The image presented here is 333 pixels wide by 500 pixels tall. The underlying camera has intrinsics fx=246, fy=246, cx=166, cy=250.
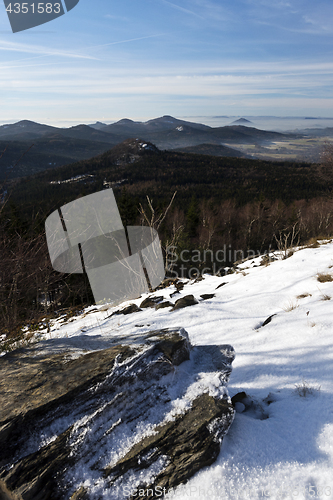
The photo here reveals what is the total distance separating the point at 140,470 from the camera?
1.62 m

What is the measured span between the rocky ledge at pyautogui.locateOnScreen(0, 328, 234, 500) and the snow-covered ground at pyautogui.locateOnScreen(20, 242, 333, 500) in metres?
0.18

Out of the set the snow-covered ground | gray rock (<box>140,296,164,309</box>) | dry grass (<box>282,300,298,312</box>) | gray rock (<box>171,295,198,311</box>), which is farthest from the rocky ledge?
gray rock (<box>140,296,164,309</box>)

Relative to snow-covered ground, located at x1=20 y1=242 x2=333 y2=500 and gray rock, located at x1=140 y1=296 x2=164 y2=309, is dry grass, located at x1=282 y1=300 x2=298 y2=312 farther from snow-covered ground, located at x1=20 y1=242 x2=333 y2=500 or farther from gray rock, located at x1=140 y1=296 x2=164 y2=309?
gray rock, located at x1=140 y1=296 x2=164 y2=309

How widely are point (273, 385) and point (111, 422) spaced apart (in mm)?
1568

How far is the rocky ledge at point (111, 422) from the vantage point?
1568 millimetres

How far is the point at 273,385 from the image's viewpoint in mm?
2408

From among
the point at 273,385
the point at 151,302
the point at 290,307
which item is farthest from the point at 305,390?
the point at 151,302

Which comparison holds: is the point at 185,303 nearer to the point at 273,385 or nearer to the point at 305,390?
the point at 273,385

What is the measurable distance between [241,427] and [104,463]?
101cm

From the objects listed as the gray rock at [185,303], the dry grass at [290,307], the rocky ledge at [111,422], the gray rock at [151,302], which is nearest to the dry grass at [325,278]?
the dry grass at [290,307]

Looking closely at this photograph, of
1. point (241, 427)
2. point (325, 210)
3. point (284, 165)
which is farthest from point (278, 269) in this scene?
point (284, 165)

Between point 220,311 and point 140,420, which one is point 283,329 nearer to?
point 220,311

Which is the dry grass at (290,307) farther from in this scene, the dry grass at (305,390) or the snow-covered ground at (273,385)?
the dry grass at (305,390)

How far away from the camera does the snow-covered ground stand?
4.96 feet
